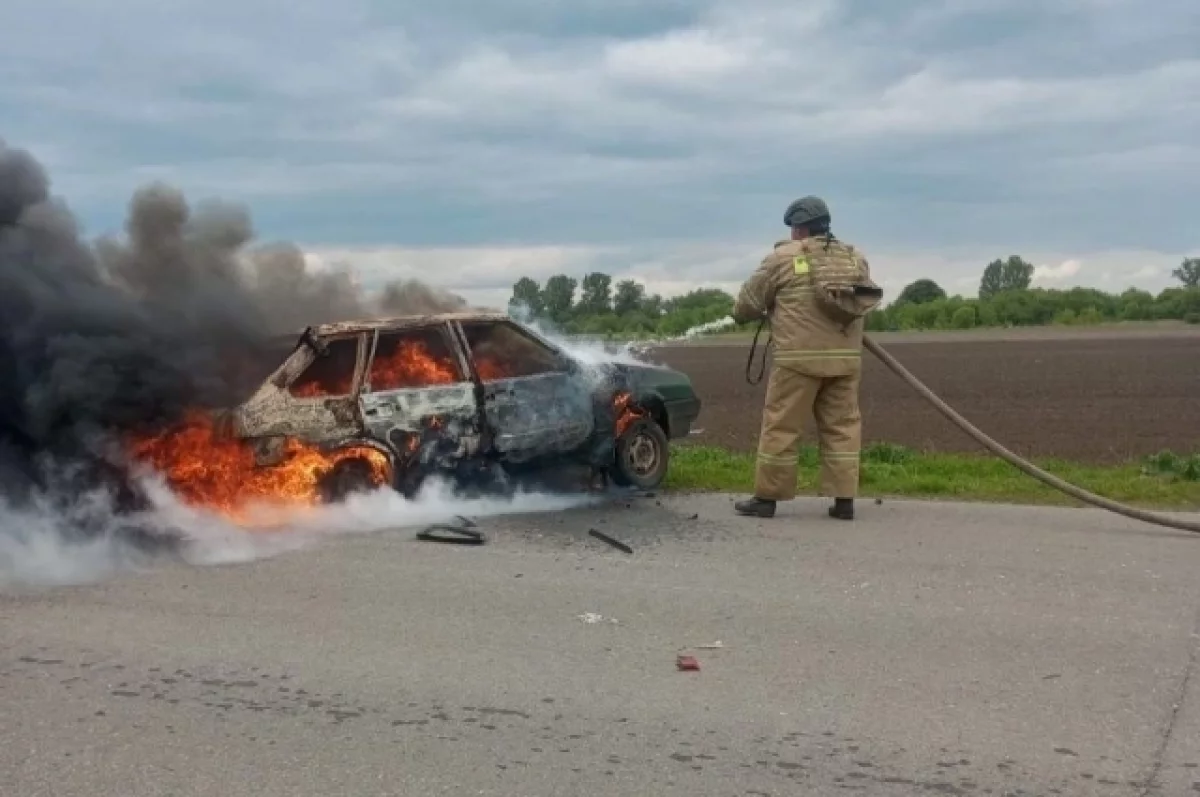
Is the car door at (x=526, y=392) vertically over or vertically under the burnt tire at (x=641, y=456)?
over

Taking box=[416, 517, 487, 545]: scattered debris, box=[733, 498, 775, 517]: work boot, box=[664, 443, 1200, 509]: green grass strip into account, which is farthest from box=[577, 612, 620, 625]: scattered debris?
box=[664, 443, 1200, 509]: green grass strip

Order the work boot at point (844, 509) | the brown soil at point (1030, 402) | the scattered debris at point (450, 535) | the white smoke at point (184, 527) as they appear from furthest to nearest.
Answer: the brown soil at point (1030, 402)
the work boot at point (844, 509)
the scattered debris at point (450, 535)
the white smoke at point (184, 527)

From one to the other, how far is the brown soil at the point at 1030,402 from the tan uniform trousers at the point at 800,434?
20.7 feet

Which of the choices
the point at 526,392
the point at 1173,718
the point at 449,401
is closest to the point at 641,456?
the point at 526,392

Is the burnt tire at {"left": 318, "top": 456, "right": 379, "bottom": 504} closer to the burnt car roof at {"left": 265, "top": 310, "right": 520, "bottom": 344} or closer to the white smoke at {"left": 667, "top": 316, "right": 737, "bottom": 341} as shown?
the burnt car roof at {"left": 265, "top": 310, "right": 520, "bottom": 344}

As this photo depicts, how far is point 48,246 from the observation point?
321 inches

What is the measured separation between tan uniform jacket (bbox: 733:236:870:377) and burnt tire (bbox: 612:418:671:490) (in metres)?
1.47

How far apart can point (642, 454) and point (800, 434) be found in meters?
1.59

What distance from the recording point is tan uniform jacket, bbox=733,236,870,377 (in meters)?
8.29

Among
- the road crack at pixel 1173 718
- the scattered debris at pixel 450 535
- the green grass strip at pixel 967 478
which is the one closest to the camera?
the road crack at pixel 1173 718

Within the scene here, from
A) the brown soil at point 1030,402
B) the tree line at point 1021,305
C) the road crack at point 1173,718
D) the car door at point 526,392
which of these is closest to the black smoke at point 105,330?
the car door at point 526,392

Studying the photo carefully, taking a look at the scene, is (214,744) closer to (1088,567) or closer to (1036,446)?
(1088,567)

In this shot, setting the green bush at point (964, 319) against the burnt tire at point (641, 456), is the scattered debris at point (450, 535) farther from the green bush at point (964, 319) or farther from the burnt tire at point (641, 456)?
the green bush at point (964, 319)

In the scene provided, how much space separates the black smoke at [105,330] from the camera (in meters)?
7.74
